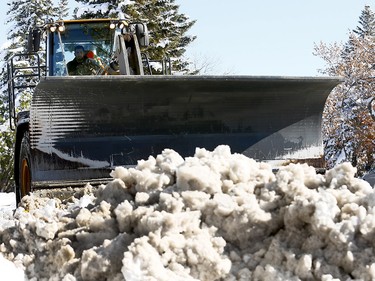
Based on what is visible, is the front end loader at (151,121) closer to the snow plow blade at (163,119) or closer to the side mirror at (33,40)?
the snow plow blade at (163,119)

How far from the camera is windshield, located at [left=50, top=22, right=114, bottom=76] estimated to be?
815cm

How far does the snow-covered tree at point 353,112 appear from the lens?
24.7m

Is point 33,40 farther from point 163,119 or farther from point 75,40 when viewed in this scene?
point 163,119

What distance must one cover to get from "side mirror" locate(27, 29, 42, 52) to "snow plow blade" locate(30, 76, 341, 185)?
6.89 feet

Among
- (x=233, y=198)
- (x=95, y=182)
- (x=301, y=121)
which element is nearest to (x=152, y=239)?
(x=233, y=198)

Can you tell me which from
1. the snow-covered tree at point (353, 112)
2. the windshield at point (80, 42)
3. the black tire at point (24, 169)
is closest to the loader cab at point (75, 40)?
the windshield at point (80, 42)

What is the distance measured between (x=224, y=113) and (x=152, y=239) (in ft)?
12.9

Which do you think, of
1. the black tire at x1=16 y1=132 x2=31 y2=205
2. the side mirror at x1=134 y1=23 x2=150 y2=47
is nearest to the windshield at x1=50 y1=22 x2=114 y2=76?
the side mirror at x1=134 y1=23 x2=150 y2=47

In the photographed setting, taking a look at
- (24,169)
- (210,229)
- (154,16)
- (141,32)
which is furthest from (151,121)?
(154,16)

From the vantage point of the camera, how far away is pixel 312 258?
2.90m

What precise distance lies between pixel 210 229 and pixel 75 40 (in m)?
5.72

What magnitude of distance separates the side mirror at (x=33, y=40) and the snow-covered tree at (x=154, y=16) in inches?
517

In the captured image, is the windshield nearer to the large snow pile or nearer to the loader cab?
the loader cab

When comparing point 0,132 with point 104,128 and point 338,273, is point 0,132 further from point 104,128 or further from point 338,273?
point 338,273
